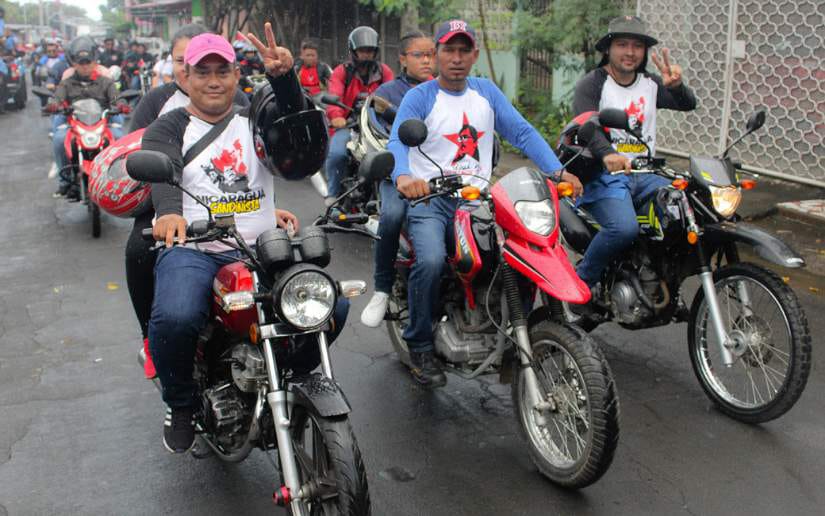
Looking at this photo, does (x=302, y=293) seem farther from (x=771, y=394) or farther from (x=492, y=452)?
(x=771, y=394)

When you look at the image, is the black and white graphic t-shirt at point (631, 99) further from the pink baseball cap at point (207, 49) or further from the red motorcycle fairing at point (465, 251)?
the pink baseball cap at point (207, 49)

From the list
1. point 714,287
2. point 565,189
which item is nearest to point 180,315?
point 565,189

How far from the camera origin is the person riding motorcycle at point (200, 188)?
3.58 m

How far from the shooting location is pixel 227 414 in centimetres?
369

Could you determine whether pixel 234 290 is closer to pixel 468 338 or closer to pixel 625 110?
pixel 468 338

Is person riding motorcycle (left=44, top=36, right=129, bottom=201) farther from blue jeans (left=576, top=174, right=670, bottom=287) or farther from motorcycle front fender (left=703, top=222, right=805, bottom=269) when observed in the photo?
motorcycle front fender (left=703, top=222, right=805, bottom=269)

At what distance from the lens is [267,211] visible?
13.2 feet

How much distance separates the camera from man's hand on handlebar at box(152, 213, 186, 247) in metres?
3.40

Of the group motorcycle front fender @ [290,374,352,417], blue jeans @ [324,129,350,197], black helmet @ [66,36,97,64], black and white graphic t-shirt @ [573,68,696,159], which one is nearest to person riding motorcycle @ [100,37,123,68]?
black helmet @ [66,36,97,64]

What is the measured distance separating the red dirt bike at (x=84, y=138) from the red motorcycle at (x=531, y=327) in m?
6.33

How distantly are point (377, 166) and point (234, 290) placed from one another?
2.49 ft

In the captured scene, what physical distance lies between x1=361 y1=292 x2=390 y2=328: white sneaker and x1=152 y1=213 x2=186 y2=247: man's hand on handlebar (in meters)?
1.76

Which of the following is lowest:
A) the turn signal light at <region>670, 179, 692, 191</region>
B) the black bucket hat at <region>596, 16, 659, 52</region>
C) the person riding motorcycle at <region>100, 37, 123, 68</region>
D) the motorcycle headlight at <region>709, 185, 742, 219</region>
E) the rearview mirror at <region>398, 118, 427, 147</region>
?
the motorcycle headlight at <region>709, 185, 742, 219</region>

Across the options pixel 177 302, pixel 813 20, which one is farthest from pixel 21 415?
pixel 813 20
